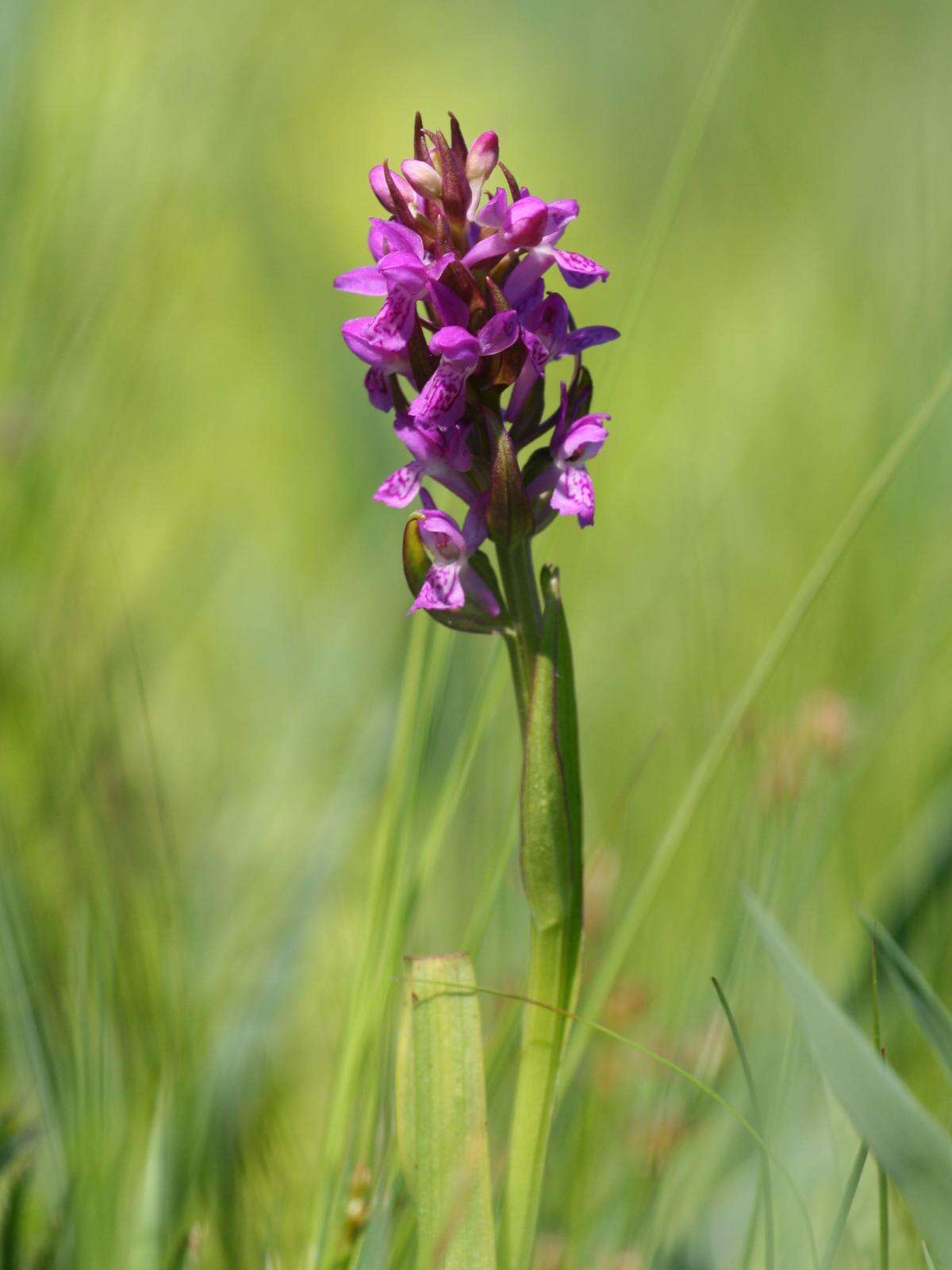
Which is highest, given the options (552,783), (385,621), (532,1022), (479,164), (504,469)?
(479,164)

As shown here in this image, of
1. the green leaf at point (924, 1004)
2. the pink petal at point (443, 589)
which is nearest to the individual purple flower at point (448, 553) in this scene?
the pink petal at point (443, 589)

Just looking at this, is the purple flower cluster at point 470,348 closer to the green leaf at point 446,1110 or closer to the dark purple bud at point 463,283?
the dark purple bud at point 463,283

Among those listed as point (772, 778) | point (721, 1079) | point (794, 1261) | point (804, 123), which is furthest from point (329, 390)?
point (794, 1261)

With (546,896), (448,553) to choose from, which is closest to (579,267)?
(448,553)

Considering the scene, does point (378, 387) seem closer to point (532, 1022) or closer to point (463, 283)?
point (463, 283)

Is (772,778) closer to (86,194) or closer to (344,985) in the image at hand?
(344,985)

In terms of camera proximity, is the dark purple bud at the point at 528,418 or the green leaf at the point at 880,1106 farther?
the dark purple bud at the point at 528,418
